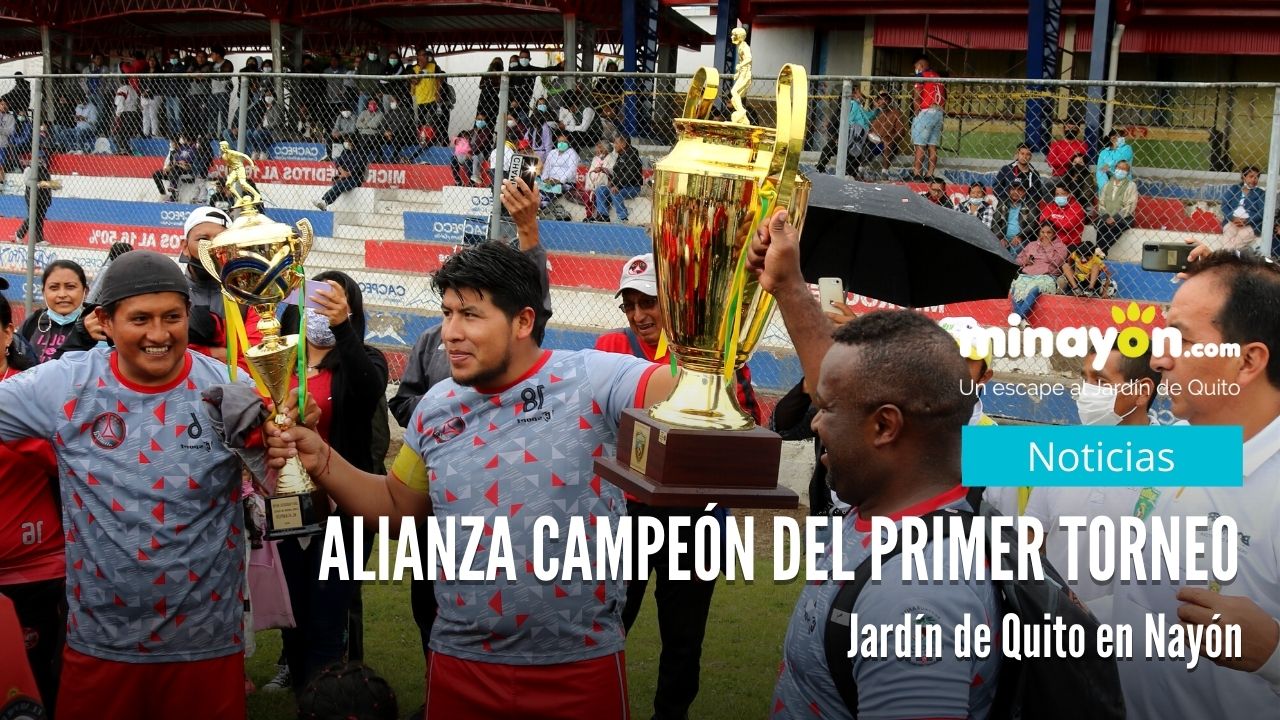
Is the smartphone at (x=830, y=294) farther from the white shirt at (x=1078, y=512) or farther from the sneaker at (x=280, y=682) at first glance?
the sneaker at (x=280, y=682)

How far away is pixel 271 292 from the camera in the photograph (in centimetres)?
323

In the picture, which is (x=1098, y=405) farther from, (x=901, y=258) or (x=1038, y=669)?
(x=1038, y=669)

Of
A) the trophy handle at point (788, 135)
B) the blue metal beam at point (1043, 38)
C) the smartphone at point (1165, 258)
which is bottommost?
the smartphone at point (1165, 258)

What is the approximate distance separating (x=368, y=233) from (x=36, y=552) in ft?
32.0

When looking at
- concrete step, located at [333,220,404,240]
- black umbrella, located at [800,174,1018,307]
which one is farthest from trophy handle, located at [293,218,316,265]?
→ concrete step, located at [333,220,404,240]

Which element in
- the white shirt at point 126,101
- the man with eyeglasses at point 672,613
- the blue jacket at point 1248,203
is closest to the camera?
the man with eyeglasses at point 672,613

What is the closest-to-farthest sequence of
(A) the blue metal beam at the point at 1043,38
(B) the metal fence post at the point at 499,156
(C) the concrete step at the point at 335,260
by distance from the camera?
(B) the metal fence post at the point at 499,156
(C) the concrete step at the point at 335,260
(A) the blue metal beam at the point at 1043,38

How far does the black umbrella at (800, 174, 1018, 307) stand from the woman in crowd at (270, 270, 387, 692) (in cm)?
165

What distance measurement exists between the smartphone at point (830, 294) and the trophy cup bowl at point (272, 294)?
1406 millimetres

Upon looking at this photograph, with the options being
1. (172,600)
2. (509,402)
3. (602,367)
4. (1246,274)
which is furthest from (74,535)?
(1246,274)

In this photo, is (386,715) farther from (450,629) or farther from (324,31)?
(324,31)

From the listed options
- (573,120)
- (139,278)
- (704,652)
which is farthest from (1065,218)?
(139,278)

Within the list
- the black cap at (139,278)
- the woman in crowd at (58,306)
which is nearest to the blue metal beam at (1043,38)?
the woman in crowd at (58,306)

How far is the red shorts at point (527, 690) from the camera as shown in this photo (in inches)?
118
